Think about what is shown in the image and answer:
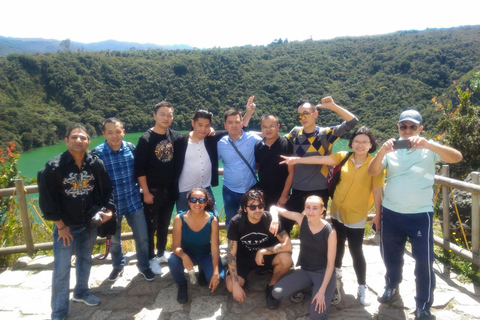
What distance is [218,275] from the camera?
2.79 m

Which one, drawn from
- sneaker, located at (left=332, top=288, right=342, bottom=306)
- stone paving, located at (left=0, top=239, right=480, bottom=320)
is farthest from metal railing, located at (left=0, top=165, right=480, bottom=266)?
sneaker, located at (left=332, top=288, right=342, bottom=306)

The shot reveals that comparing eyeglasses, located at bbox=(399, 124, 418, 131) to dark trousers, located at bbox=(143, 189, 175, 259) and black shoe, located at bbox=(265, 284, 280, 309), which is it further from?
dark trousers, located at bbox=(143, 189, 175, 259)

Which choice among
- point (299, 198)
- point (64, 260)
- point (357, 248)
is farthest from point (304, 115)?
point (64, 260)

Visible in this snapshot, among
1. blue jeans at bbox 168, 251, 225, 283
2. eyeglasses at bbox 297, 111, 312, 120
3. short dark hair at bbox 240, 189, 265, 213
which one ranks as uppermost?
eyeglasses at bbox 297, 111, 312, 120

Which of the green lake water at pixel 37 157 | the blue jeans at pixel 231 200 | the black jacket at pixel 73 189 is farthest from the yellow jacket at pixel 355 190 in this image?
the green lake water at pixel 37 157

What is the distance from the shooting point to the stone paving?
267cm

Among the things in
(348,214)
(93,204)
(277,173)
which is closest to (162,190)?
(93,204)

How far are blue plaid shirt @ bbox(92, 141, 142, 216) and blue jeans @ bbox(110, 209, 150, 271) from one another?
9cm

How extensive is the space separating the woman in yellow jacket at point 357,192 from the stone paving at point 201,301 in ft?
0.94

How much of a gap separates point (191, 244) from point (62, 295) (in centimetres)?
108

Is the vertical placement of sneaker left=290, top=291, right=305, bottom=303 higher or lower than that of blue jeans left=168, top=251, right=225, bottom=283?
lower

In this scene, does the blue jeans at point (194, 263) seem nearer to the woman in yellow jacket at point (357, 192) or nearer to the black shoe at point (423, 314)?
the woman in yellow jacket at point (357, 192)

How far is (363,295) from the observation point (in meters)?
2.77

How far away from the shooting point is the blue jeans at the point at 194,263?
289cm
